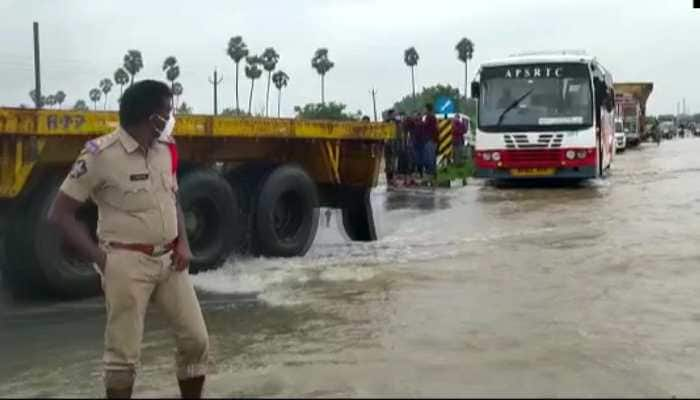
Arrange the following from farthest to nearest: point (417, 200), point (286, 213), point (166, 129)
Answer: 1. point (417, 200)
2. point (286, 213)
3. point (166, 129)

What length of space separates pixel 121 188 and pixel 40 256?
3470 mm

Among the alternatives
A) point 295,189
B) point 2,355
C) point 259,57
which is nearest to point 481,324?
point 2,355

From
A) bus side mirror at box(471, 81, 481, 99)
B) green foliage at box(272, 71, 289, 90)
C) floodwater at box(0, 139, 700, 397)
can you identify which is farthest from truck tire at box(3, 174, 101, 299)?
green foliage at box(272, 71, 289, 90)

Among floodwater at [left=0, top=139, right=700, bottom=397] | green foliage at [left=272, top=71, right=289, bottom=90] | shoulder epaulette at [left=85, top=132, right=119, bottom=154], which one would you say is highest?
green foliage at [left=272, top=71, right=289, bottom=90]

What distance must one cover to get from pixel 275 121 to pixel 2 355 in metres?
4.35

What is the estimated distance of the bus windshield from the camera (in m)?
20.0

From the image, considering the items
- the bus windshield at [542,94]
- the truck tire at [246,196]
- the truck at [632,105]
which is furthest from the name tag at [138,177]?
the truck at [632,105]

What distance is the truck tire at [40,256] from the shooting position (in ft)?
24.9

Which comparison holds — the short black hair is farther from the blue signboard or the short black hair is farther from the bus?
the blue signboard

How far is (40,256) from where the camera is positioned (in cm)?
757

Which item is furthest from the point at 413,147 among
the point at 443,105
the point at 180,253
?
the point at 180,253

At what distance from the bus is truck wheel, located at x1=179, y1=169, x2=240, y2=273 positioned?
11575mm

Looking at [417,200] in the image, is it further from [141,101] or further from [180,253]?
[141,101]

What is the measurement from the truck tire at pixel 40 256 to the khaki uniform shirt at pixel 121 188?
3164 mm
